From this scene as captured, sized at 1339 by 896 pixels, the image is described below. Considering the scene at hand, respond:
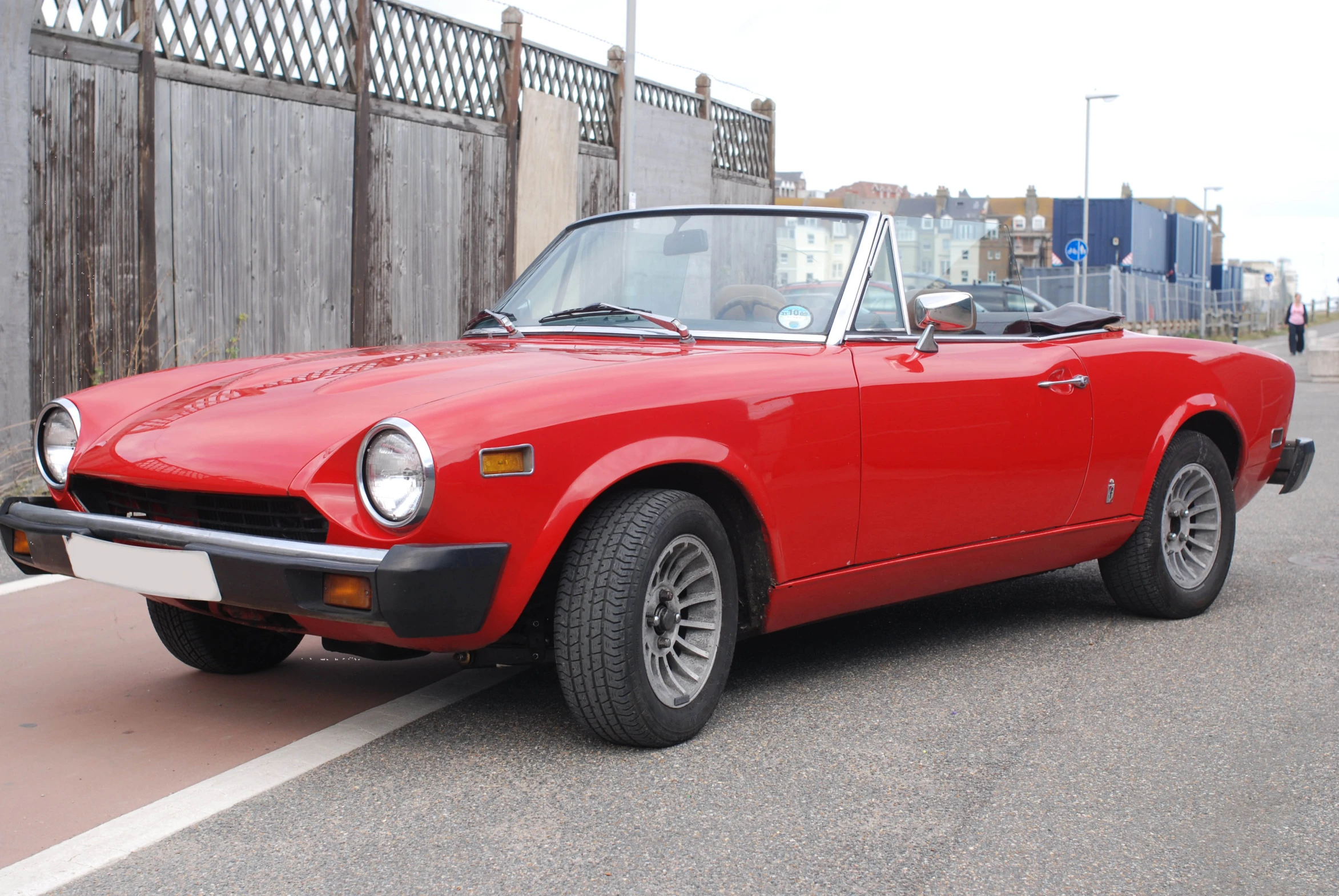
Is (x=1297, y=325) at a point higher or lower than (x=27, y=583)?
higher

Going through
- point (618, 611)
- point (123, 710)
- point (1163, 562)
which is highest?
point (618, 611)

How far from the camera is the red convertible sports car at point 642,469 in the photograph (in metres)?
3.05

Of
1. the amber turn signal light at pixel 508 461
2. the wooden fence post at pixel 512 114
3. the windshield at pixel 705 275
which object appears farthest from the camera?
the wooden fence post at pixel 512 114

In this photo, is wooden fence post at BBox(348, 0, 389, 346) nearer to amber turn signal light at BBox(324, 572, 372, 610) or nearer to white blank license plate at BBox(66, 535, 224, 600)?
white blank license plate at BBox(66, 535, 224, 600)

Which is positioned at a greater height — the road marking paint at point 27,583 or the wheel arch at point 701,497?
the wheel arch at point 701,497

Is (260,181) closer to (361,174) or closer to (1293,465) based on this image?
(361,174)

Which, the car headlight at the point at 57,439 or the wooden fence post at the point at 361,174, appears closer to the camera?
the car headlight at the point at 57,439

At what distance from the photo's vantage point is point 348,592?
9.85 feet

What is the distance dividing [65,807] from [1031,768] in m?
2.23

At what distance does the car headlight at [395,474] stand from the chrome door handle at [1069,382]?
226 centimetres

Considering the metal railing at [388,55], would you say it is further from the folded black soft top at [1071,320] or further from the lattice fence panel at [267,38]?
the folded black soft top at [1071,320]

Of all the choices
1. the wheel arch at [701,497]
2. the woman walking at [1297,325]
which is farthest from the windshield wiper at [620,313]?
the woman walking at [1297,325]

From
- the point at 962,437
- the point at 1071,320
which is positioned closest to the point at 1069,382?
the point at 1071,320

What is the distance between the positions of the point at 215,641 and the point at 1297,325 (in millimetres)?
35580
